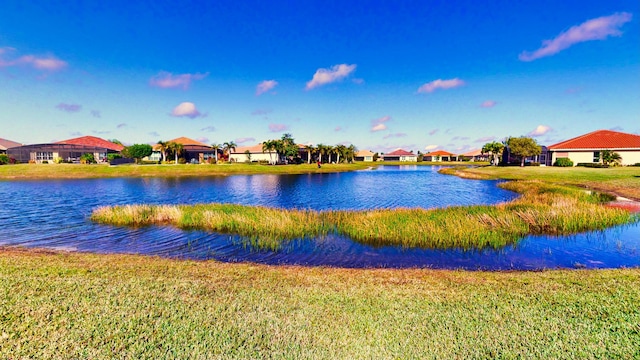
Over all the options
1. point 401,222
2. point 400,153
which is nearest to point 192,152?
point 401,222

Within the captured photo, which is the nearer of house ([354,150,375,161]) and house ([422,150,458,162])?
house ([354,150,375,161])

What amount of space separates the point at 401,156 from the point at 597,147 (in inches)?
4745

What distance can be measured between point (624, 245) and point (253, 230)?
1701 centimetres

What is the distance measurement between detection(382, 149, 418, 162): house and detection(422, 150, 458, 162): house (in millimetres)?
6408

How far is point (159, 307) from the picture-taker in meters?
6.33

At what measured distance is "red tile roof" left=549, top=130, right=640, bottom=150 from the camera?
205ft

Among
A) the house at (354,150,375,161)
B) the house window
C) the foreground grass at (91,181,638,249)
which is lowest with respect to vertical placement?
the foreground grass at (91,181,638,249)

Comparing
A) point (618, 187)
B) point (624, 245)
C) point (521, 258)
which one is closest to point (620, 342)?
point (521, 258)

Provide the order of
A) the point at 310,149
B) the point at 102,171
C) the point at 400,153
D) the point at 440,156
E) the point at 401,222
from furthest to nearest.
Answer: the point at 400,153 → the point at 440,156 → the point at 310,149 → the point at 102,171 → the point at 401,222

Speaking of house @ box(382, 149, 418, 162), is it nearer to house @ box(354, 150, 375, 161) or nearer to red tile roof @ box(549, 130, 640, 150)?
house @ box(354, 150, 375, 161)

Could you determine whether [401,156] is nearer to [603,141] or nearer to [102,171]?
[603,141]

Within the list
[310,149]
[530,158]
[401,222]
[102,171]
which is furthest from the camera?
[310,149]

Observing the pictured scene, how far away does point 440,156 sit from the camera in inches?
7047

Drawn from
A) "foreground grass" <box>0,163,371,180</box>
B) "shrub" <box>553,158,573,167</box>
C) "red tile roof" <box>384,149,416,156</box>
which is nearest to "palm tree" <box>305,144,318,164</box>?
"foreground grass" <box>0,163,371,180</box>
